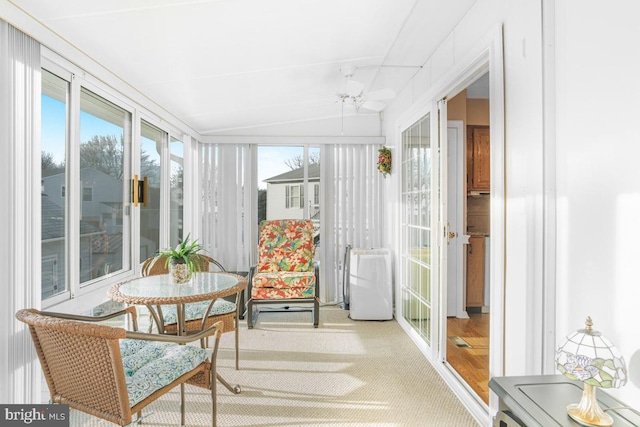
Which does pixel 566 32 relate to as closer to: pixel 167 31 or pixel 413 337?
pixel 167 31

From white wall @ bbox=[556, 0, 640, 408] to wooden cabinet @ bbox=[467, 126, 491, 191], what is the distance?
286 centimetres

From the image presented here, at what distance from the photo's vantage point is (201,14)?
209 cm

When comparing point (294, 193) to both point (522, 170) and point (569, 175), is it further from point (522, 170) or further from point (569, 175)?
point (569, 175)

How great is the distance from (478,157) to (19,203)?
13.9 feet

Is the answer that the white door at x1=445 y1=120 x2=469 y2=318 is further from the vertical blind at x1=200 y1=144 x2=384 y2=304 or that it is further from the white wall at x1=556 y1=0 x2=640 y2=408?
the white wall at x1=556 y1=0 x2=640 y2=408

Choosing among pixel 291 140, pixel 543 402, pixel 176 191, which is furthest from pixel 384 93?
pixel 543 402

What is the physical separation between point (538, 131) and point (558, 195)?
0.31 meters

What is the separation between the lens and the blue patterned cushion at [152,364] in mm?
1676

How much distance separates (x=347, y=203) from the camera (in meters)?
4.95

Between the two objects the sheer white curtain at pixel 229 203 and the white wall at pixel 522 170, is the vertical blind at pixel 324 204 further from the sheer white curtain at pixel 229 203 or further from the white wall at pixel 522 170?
the white wall at pixel 522 170

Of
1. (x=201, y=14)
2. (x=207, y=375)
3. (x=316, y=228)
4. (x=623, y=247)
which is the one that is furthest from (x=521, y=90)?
(x=316, y=228)

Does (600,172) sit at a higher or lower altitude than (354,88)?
lower

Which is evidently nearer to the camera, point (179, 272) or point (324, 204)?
point (179, 272)

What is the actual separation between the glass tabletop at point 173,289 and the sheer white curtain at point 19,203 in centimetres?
48
